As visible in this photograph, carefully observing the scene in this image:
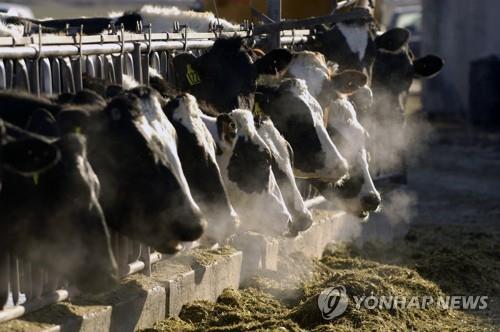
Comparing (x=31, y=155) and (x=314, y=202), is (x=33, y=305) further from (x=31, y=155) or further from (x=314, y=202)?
(x=314, y=202)

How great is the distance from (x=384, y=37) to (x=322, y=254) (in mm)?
2733

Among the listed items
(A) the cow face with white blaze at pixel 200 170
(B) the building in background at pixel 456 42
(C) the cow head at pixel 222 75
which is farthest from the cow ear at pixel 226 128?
(B) the building in background at pixel 456 42

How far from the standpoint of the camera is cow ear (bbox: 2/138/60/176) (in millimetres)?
5414

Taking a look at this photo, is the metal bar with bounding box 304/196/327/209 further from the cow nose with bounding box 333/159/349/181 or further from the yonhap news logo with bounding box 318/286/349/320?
the yonhap news logo with bounding box 318/286/349/320

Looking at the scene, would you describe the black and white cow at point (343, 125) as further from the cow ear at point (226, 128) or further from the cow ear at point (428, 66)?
the cow ear at point (428, 66)

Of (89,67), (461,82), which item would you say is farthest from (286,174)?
(461,82)

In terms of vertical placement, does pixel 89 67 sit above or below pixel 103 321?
above

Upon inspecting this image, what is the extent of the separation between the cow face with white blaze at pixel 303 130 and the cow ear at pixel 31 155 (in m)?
3.85

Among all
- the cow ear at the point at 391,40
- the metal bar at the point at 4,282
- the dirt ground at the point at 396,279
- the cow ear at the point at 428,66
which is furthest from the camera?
the cow ear at the point at 428,66

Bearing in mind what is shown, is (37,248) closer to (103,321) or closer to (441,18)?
(103,321)

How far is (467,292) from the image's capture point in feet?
30.8

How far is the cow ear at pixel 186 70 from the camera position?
874 centimetres

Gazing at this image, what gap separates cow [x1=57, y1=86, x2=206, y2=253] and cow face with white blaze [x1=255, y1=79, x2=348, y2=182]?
8.57 feet

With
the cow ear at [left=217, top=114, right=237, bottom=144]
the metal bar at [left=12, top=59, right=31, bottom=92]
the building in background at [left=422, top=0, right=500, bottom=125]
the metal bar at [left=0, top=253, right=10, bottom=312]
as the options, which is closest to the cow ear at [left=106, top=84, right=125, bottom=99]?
the metal bar at [left=12, top=59, right=31, bottom=92]
